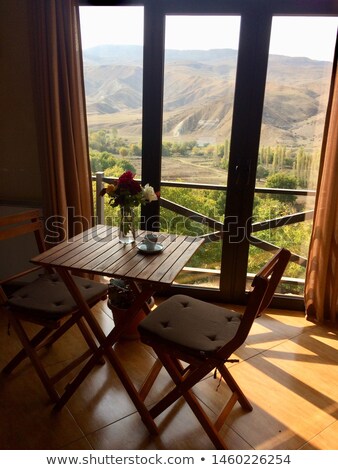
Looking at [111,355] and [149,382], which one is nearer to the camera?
[111,355]

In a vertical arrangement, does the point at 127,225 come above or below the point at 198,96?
below

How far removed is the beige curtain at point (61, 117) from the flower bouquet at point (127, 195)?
91cm

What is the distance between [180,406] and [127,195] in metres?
1.19

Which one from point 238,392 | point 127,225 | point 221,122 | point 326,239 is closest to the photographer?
point 238,392

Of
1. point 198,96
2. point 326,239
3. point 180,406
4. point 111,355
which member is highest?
point 198,96

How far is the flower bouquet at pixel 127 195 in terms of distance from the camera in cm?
202

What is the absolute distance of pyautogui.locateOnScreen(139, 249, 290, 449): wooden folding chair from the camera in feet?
5.09

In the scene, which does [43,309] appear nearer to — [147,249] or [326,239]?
[147,249]

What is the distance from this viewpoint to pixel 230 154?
2.88 metres

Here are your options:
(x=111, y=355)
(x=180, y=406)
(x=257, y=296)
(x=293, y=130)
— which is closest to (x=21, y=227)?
(x=111, y=355)

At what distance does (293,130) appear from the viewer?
282cm

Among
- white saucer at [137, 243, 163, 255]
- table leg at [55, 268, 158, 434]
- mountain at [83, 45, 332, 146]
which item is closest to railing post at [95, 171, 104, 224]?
mountain at [83, 45, 332, 146]

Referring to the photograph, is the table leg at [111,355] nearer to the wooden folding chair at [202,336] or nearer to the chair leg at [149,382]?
the wooden folding chair at [202,336]

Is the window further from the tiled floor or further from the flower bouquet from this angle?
the flower bouquet
